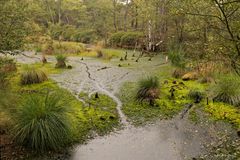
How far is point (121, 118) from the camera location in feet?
28.5

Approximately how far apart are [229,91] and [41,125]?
678cm

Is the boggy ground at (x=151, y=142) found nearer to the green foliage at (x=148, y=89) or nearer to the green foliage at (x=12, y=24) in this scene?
the green foliage at (x=148, y=89)

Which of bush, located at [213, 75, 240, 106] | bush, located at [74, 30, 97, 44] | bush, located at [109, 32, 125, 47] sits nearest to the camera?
bush, located at [213, 75, 240, 106]

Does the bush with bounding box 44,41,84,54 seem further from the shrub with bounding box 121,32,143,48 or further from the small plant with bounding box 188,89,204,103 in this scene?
the small plant with bounding box 188,89,204,103

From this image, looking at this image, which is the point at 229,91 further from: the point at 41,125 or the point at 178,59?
the point at 41,125

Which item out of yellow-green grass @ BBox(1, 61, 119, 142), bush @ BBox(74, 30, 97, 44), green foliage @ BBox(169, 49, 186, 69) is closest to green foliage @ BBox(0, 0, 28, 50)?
yellow-green grass @ BBox(1, 61, 119, 142)

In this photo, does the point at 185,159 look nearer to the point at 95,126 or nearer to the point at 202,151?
the point at 202,151

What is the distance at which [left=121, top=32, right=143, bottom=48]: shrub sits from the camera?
26.5 meters

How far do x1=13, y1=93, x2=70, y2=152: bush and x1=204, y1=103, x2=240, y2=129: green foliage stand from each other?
4.95 metres

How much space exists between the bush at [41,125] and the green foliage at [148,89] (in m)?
3.91

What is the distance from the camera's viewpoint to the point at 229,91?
9.94 metres

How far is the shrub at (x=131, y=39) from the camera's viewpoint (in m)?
26.5

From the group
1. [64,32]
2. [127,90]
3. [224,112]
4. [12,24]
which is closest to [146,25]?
[64,32]

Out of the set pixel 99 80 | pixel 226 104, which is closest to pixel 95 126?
pixel 226 104
